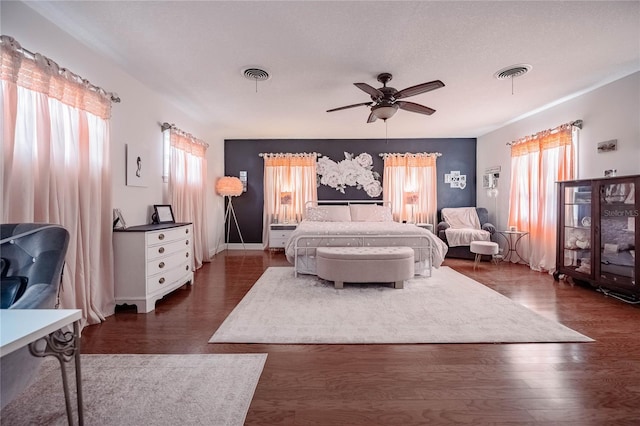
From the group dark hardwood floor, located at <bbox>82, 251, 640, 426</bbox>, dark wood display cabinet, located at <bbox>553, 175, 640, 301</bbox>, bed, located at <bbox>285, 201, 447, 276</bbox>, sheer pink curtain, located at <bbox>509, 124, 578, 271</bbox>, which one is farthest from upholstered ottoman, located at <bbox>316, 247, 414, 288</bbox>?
sheer pink curtain, located at <bbox>509, 124, 578, 271</bbox>

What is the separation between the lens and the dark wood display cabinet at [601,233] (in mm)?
3014

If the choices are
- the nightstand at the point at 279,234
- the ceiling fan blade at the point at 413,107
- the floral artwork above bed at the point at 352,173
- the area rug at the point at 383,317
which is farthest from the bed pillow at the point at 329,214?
the ceiling fan blade at the point at 413,107

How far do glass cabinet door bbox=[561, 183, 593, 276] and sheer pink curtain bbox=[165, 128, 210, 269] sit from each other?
536 cm

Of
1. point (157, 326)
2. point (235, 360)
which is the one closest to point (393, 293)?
point (235, 360)

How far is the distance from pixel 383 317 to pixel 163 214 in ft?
9.84

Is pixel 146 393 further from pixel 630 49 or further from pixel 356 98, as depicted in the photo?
pixel 630 49

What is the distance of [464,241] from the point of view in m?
5.15

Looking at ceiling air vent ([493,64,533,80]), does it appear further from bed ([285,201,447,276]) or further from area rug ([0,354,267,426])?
area rug ([0,354,267,426])

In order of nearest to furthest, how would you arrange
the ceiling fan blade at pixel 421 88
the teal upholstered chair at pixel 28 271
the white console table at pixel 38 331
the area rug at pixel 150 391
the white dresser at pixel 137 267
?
the white console table at pixel 38 331
the teal upholstered chair at pixel 28 271
the area rug at pixel 150 391
the ceiling fan blade at pixel 421 88
the white dresser at pixel 137 267

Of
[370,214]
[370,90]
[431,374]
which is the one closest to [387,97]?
[370,90]

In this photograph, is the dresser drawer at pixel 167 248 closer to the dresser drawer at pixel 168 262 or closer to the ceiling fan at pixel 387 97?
the dresser drawer at pixel 168 262

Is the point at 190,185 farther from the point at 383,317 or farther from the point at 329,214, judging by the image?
the point at 383,317

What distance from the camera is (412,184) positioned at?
20.4 ft

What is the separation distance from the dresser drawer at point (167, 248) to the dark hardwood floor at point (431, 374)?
580mm
